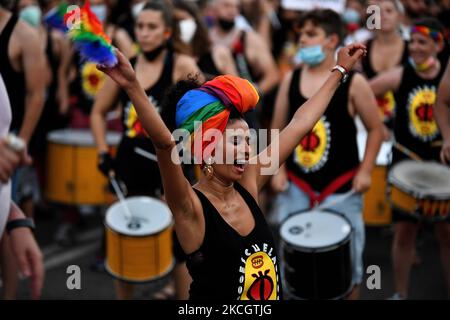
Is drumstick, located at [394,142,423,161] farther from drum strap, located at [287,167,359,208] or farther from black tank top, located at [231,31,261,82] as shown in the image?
black tank top, located at [231,31,261,82]

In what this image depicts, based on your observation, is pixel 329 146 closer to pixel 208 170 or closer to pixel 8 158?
pixel 208 170

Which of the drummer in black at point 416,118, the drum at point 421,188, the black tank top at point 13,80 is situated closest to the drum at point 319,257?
the drum at point 421,188

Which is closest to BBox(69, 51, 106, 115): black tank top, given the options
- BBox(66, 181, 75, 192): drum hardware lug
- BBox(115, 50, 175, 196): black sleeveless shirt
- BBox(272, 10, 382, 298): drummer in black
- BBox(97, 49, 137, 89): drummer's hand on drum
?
BBox(66, 181, 75, 192): drum hardware lug

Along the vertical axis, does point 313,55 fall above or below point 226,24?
above

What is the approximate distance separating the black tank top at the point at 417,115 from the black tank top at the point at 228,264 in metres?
2.67

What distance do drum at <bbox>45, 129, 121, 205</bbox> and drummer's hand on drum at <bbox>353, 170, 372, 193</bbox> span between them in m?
2.34

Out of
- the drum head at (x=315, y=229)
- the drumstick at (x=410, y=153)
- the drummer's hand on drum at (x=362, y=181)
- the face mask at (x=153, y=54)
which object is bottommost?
the drum head at (x=315, y=229)

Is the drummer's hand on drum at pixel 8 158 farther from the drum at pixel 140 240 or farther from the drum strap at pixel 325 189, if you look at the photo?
the drum strap at pixel 325 189

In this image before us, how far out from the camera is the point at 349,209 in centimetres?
501

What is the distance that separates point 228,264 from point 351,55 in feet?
3.39

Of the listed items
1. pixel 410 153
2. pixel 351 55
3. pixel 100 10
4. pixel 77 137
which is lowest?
pixel 77 137

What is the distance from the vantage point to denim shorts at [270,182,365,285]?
490 cm

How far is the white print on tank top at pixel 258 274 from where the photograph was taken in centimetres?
299

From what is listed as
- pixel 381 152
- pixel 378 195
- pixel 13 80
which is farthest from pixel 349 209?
pixel 13 80
